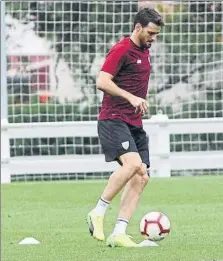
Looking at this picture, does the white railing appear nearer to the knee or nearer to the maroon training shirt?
the maroon training shirt

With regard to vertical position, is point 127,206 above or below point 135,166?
below

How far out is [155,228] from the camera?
873 cm

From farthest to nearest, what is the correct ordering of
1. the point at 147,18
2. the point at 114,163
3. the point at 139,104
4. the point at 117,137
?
1. the point at 114,163
2. the point at 117,137
3. the point at 147,18
4. the point at 139,104

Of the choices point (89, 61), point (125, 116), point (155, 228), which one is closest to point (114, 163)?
point (89, 61)

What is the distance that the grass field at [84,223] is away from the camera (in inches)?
327

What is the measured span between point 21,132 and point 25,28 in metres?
2.40

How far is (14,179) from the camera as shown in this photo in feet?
60.7

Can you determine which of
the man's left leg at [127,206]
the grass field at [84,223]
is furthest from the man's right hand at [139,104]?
the grass field at [84,223]

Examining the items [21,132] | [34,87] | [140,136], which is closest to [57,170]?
[21,132]

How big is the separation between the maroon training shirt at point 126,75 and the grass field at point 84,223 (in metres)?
1.08

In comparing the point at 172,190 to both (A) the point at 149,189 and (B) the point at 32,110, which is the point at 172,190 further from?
(B) the point at 32,110

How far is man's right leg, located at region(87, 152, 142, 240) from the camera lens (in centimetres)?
885

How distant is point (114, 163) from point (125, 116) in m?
7.63

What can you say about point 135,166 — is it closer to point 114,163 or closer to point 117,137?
point 117,137
